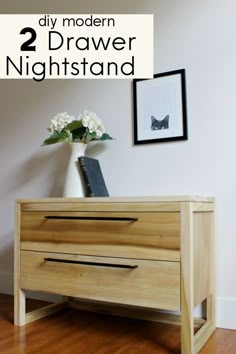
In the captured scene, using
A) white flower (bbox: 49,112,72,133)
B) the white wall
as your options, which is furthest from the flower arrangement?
the white wall

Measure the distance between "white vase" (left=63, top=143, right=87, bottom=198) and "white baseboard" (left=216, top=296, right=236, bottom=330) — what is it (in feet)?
2.68

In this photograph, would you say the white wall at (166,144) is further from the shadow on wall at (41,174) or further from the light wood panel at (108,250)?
the light wood panel at (108,250)

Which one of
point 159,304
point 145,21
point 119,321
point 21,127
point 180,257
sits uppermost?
point 145,21

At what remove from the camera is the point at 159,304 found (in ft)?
4.35

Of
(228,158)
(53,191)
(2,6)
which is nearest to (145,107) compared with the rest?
(228,158)

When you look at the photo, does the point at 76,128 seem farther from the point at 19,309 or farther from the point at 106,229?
the point at 19,309

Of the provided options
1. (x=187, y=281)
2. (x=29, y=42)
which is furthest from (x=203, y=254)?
(x=29, y=42)

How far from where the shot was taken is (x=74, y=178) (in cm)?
176

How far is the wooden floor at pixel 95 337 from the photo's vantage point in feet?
4.48

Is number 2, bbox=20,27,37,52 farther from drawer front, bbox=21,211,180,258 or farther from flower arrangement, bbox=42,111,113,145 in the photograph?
drawer front, bbox=21,211,180,258

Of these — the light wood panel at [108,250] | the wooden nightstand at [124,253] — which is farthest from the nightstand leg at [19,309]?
the light wood panel at [108,250]

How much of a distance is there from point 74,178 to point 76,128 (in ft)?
0.86

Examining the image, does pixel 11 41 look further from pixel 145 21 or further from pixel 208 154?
pixel 208 154

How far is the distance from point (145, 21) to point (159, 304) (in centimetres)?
145
